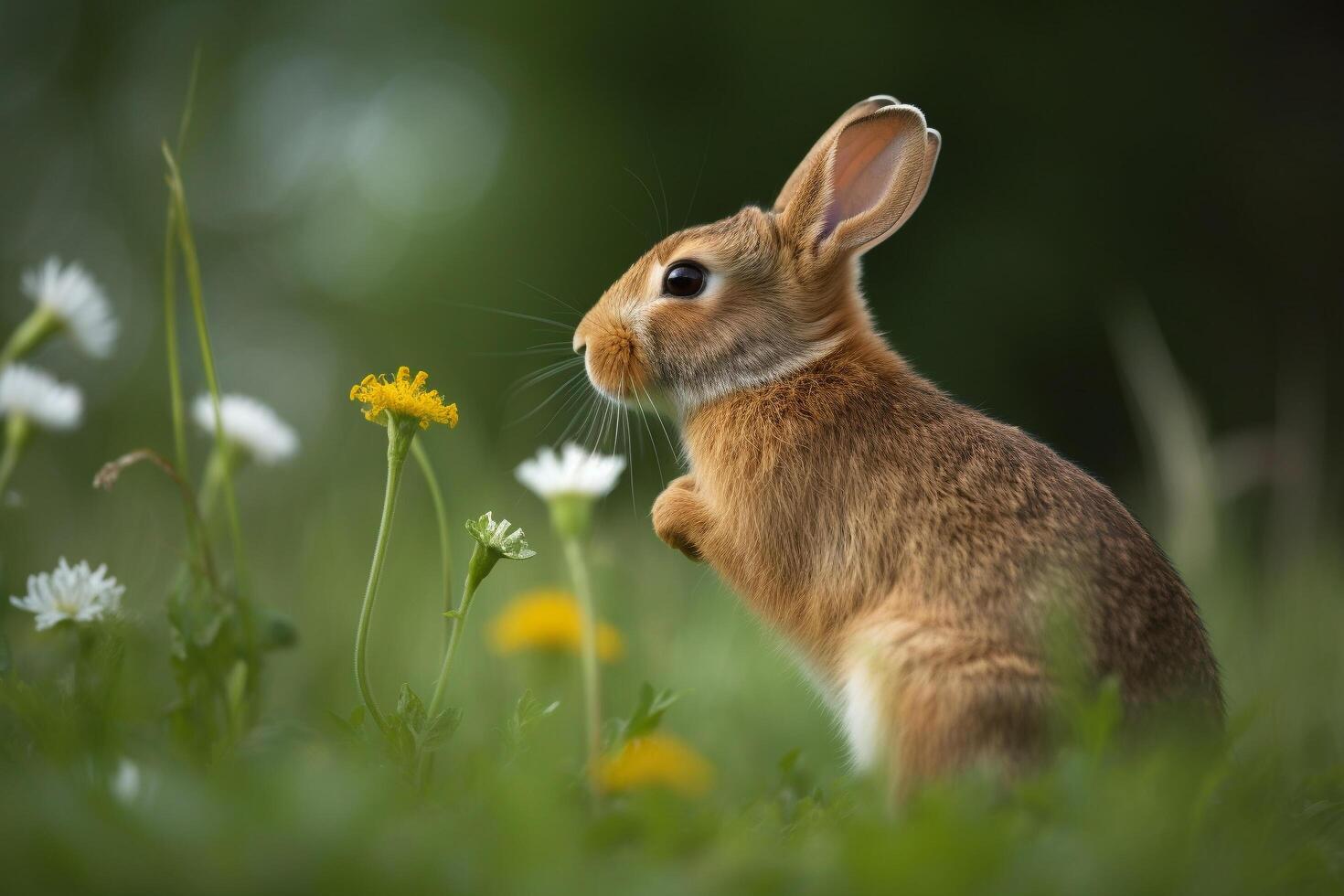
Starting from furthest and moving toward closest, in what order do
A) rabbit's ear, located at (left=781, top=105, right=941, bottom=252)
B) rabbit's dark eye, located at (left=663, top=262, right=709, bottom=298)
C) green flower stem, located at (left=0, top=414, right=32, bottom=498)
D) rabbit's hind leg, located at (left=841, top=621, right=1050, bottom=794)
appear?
1. rabbit's dark eye, located at (left=663, top=262, right=709, bottom=298)
2. rabbit's ear, located at (left=781, top=105, right=941, bottom=252)
3. green flower stem, located at (left=0, top=414, right=32, bottom=498)
4. rabbit's hind leg, located at (left=841, top=621, right=1050, bottom=794)

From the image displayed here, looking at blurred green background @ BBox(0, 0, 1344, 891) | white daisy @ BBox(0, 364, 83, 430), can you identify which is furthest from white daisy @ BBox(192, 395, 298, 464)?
blurred green background @ BBox(0, 0, 1344, 891)

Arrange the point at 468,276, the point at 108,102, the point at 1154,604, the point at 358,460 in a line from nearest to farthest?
1. the point at 1154,604
2. the point at 358,460
3. the point at 468,276
4. the point at 108,102

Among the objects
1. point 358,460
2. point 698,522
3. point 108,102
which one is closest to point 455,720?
point 698,522

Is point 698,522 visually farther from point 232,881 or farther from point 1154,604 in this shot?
point 232,881

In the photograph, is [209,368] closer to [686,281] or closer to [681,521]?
[681,521]

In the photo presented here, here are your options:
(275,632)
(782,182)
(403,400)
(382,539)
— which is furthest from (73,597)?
(782,182)

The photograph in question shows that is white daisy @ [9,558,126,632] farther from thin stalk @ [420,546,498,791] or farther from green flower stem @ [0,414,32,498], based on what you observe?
thin stalk @ [420,546,498,791]

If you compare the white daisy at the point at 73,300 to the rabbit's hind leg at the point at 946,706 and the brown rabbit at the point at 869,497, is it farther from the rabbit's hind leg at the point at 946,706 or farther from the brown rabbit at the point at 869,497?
the rabbit's hind leg at the point at 946,706
